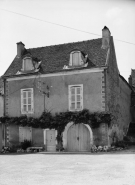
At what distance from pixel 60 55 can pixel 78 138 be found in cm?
688

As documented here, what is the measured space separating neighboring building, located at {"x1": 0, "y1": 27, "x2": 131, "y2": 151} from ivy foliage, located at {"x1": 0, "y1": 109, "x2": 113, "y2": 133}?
1.22 ft

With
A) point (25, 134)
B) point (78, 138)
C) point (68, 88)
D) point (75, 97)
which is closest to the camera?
point (78, 138)

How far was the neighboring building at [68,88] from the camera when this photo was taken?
19344mm

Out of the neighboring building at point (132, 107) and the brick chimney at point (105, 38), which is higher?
the brick chimney at point (105, 38)

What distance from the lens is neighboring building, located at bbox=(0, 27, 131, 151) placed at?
19.3m

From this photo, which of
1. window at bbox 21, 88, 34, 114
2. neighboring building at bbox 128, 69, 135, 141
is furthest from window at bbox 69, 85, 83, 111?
neighboring building at bbox 128, 69, 135, 141

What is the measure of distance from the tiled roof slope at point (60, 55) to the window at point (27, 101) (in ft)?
6.37

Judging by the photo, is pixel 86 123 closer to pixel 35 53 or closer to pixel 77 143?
pixel 77 143

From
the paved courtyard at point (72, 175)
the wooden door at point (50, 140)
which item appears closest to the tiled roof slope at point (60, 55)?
the wooden door at point (50, 140)

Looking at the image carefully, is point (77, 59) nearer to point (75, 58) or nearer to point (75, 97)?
point (75, 58)

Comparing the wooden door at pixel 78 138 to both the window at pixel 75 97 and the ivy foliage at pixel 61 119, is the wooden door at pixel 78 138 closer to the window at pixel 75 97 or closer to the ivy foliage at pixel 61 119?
the ivy foliage at pixel 61 119

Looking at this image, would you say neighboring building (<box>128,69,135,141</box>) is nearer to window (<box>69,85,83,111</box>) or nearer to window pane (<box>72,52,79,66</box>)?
window (<box>69,85,83,111</box>)

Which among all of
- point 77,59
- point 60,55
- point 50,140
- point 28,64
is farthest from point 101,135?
point 28,64

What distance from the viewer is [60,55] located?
22047 millimetres
